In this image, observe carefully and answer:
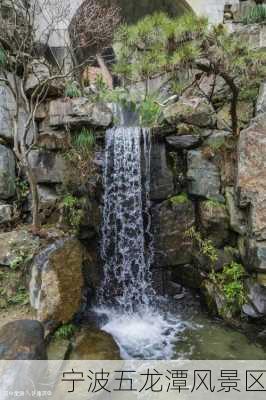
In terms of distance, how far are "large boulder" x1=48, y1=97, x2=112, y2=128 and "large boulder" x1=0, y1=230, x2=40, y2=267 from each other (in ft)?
7.36

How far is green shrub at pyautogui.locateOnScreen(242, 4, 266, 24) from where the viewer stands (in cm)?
718

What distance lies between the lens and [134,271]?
5.89 metres

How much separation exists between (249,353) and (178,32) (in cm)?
499

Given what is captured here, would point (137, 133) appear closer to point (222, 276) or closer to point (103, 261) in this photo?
point (103, 261)

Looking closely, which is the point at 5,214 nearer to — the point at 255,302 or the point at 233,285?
the point at 233,285

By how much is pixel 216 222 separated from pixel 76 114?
127 inches

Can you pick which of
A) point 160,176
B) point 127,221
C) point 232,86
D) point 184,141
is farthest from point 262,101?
point 127,221

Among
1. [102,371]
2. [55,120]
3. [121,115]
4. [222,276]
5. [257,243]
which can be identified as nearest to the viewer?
[102,371]

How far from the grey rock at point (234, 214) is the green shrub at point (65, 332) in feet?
10.1

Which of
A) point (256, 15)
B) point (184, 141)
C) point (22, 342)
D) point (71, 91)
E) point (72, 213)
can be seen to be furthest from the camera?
point (256, 15)

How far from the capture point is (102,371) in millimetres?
3455

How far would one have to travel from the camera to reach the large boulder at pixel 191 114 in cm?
588

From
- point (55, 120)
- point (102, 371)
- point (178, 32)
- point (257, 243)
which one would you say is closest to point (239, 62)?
point (178, 32)

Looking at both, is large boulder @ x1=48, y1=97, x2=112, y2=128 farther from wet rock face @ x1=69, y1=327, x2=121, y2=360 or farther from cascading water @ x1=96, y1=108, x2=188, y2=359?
wet rock face @ x1=69, y1=327, x2=121, y2=360
